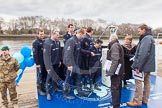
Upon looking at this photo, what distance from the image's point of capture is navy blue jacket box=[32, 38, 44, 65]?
392 cm

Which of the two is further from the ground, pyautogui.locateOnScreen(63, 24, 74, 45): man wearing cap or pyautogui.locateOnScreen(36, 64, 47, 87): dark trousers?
pyautogui.locateOnScreen(63, 24, 74, 45): man wearing cap

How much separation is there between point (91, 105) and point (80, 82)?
751mm

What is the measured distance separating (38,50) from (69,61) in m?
0.64

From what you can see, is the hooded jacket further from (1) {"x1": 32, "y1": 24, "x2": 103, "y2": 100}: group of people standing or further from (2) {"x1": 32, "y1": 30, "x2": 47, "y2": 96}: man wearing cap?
(2) {"x1": 32, "y1": 30, "x2": 47, "y2": 96}: man wearing cap

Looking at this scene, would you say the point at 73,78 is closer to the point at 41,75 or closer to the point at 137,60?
the point at 41,75

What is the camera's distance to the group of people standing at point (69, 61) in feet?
12.6

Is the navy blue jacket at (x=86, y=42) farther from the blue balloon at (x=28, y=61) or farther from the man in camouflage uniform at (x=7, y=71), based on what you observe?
the man in camouflage uniform at (x=7, y=71)

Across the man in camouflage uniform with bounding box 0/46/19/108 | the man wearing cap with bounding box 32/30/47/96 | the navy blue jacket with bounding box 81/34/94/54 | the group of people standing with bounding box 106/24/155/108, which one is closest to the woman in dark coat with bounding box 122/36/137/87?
the navy blue jacket with bounding box 81/34/94/54

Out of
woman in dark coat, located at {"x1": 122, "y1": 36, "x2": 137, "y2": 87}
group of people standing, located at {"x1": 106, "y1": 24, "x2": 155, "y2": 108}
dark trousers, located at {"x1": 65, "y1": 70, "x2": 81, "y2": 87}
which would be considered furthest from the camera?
woman in dark coat, located at {"x1": 122, "y1": 36, "x2": 137, "y2": 87}

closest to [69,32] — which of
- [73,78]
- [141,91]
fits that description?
[73,78]

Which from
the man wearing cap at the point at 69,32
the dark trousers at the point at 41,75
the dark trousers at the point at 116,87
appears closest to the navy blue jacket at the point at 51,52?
the dark trousers at the point at 41,75

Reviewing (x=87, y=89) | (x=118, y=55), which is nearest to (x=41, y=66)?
(x=87, y=89)

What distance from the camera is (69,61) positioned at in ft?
12.2

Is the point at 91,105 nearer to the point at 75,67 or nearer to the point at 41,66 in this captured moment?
the point at 75,67
